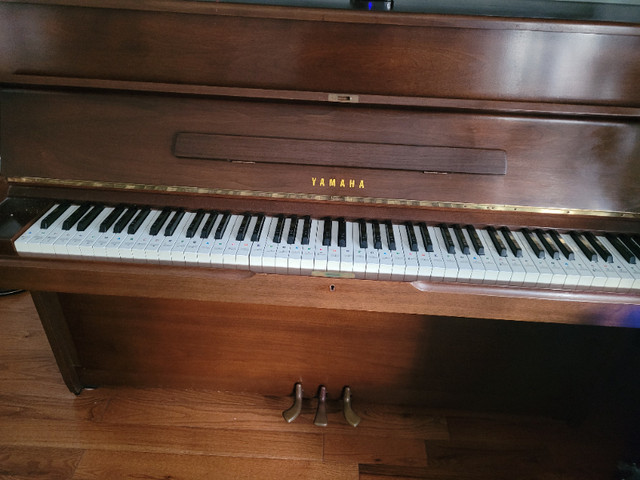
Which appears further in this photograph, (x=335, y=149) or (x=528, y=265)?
(x=335, y=149)

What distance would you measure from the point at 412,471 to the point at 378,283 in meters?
0.80

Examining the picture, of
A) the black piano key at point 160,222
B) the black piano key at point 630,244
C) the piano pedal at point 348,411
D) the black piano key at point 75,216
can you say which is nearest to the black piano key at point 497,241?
the black piano key at point 630,244

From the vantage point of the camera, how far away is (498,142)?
1.35 metres

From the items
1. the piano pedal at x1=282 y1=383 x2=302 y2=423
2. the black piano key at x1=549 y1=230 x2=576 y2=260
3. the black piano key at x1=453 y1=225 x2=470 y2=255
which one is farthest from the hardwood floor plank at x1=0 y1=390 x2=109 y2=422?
the black piano key at x1=549 y1=230 x2=576 y2=260

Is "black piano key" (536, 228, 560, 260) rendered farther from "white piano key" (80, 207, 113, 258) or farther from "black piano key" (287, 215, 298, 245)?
"white piano key" (80, 207, 113, 258)

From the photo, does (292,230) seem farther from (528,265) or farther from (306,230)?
(528,265)

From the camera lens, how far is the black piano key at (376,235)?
1266 millimetres

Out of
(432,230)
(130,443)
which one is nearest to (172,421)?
(130,443)

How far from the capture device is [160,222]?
131 centimetres

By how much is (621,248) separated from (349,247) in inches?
29.0

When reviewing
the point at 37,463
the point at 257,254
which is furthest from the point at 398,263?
the point at 37,463

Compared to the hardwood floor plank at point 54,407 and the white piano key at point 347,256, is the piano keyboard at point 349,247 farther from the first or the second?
the hardwood floor plank at point 54,407

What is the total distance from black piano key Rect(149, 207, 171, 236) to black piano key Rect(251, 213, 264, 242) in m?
0.25

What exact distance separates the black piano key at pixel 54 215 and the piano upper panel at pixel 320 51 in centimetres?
35
